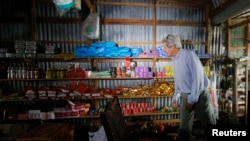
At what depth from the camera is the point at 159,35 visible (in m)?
6.11

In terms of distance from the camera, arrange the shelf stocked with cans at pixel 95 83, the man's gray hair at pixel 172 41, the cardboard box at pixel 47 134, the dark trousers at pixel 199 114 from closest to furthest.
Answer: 1. the cardboard box at pixel 47 134
2. the dark trousers at pixel 199 114
3. the man's gray hair at pixel 172 41
4. the shelf stocked with cans at pixel 95 83

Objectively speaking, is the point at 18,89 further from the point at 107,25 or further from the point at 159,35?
the point at 159,35

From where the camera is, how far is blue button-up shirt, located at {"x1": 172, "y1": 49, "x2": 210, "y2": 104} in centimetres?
331

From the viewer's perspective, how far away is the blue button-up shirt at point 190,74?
3307 millimetres

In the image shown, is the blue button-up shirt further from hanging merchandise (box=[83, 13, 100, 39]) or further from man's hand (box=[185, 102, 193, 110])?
hanging merchandise (box=[83, 13, 100, 39])

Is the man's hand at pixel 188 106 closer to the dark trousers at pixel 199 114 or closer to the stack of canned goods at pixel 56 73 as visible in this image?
the dark trousers at pixel 199 114

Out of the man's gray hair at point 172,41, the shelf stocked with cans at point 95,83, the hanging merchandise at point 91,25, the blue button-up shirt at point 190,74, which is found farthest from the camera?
the hanging merchandise at point 91,25

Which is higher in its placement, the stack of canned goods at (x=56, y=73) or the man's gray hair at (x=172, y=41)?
the man's gray hair at (x=172, y=41)

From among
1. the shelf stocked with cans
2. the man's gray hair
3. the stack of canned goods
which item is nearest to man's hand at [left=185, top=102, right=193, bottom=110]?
the man's gray hair

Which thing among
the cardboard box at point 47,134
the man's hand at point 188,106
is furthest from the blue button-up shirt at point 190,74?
the cardboard box at point 47,134

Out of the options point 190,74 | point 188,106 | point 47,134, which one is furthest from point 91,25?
point 47,134

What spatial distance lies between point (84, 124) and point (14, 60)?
2557 mm

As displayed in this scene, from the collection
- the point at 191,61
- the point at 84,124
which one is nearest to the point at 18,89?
the point at 84,124

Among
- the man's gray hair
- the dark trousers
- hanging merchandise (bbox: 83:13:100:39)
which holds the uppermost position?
hanging merchandise (bbox: 83:13:100:39)
